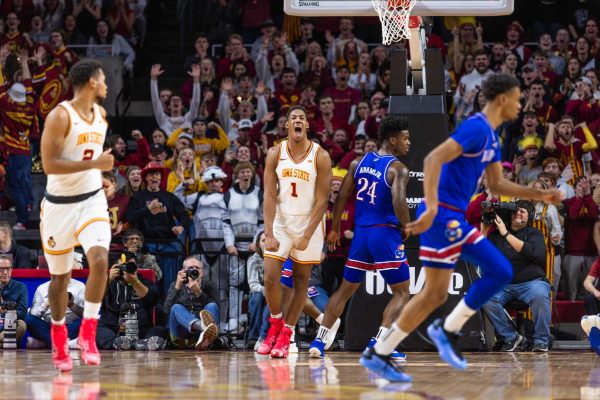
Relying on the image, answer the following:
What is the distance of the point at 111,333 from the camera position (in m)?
13.5

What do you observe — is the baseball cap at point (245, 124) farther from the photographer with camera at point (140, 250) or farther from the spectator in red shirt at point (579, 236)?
the spectator in red shirt at point (579, 236)

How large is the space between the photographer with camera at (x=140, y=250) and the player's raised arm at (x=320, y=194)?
139 inches

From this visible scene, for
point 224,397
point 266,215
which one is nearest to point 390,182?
point 266,215

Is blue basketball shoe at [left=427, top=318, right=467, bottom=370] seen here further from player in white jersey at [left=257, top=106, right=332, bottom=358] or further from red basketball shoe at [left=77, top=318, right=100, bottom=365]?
player in white jersey at [left=257, top=106, right=332, bottom=358]

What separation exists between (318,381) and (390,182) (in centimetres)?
318

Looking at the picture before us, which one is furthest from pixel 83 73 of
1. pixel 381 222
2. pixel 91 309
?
pixel 381 222

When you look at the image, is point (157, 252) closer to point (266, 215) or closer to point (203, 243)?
point (203, 243)

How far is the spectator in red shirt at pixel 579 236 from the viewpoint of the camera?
14953 millimetres

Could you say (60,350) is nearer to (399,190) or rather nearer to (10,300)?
(399,190)

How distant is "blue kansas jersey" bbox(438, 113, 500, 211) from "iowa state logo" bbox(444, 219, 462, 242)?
0.57 feet

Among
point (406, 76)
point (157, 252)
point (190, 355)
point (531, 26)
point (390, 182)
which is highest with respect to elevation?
point (531, 26)

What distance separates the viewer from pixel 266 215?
36.9ft

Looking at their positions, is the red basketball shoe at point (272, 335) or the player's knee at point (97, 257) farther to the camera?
the red basketball shoe at point (272, 335)

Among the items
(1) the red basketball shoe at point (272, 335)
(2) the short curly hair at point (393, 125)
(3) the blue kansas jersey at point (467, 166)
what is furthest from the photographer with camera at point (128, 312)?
(3) the blue kansas jersey at point (467, 166)
